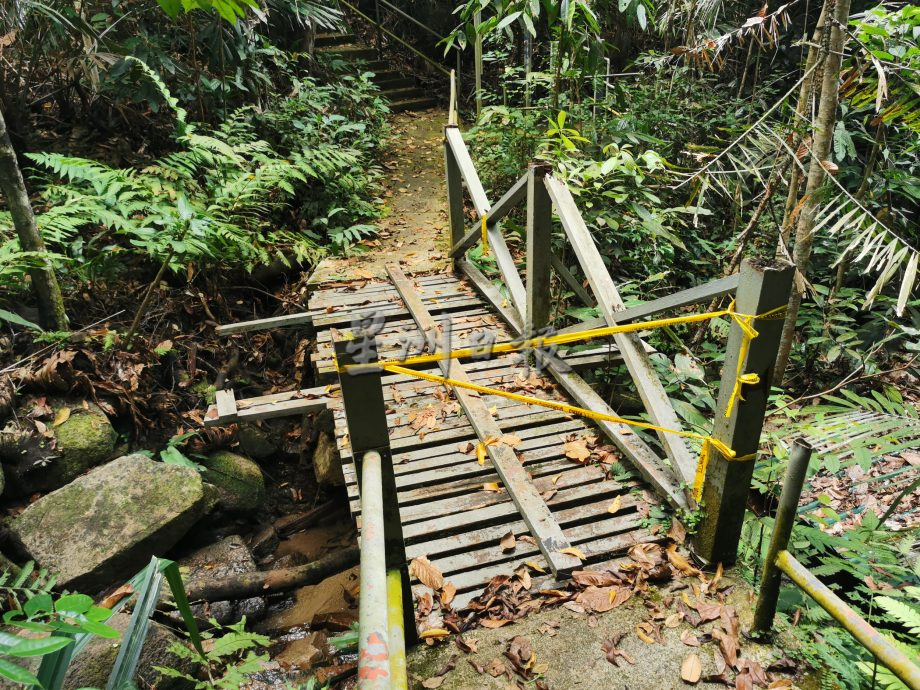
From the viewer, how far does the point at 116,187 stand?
4.87 m

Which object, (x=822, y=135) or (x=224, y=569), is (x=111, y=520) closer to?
(x=224, y=569)

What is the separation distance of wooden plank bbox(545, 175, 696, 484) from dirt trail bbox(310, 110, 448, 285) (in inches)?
101

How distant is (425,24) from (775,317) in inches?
525

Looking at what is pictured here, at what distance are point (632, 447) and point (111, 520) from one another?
3488 millimetres

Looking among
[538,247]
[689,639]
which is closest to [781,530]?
[689,639]

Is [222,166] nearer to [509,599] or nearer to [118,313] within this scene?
[118,313]

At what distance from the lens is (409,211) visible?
7.88m

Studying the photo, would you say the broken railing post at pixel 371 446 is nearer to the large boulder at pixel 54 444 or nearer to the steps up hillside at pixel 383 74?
the large boulder at pixel 54 444

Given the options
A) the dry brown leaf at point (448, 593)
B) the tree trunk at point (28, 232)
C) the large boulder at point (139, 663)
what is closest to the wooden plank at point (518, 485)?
the dry brown leaf at point (448, 593)

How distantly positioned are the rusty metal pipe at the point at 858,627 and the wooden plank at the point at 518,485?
982 millimetres

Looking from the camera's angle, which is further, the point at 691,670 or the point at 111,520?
the point at 111,520

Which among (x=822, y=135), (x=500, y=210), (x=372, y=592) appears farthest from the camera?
(x=500, y=210)

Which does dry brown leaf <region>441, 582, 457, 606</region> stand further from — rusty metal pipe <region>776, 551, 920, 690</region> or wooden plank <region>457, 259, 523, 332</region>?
wooden plank <region>457, 259, 523, 332</region>

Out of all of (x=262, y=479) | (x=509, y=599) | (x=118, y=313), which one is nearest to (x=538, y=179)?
(x=509, y=599)
